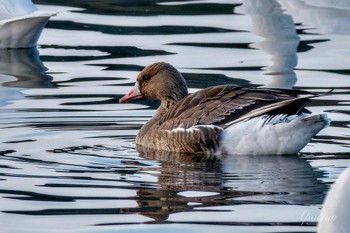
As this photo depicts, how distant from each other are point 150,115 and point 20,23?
15.3 feet

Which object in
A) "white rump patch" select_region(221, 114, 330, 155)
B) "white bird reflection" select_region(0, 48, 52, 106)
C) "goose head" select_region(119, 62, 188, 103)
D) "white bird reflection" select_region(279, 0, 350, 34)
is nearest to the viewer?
"white rump patch" select_region(221, 114, 330, 155)

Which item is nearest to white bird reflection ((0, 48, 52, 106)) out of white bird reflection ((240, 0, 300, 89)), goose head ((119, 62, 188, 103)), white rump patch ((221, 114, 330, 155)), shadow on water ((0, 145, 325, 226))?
goose head ((119, 62, 188, 103))

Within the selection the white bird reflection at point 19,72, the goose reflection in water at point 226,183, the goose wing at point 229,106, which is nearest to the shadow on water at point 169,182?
the goose reflection in water at point 226,183

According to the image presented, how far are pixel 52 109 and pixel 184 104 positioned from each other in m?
1.78

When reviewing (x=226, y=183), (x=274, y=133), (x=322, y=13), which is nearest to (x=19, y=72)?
(x=322, y=13)

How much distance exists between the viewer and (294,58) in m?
13.6

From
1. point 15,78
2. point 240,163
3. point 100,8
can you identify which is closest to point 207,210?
point 240,163

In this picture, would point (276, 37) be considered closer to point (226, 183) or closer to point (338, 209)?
point (226, 183)

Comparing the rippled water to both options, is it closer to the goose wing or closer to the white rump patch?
the white rump patch

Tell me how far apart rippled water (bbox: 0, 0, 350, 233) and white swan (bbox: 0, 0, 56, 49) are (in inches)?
6.6

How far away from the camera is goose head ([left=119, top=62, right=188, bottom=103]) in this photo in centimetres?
984

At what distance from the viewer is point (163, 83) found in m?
9.84

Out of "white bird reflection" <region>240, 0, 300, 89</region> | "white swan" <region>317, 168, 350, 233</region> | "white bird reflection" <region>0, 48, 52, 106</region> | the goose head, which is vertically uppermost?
"white swan" <region>317, 168, 350, 233</region>

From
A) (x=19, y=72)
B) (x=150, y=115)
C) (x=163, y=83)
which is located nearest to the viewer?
(x=163, y=83)
